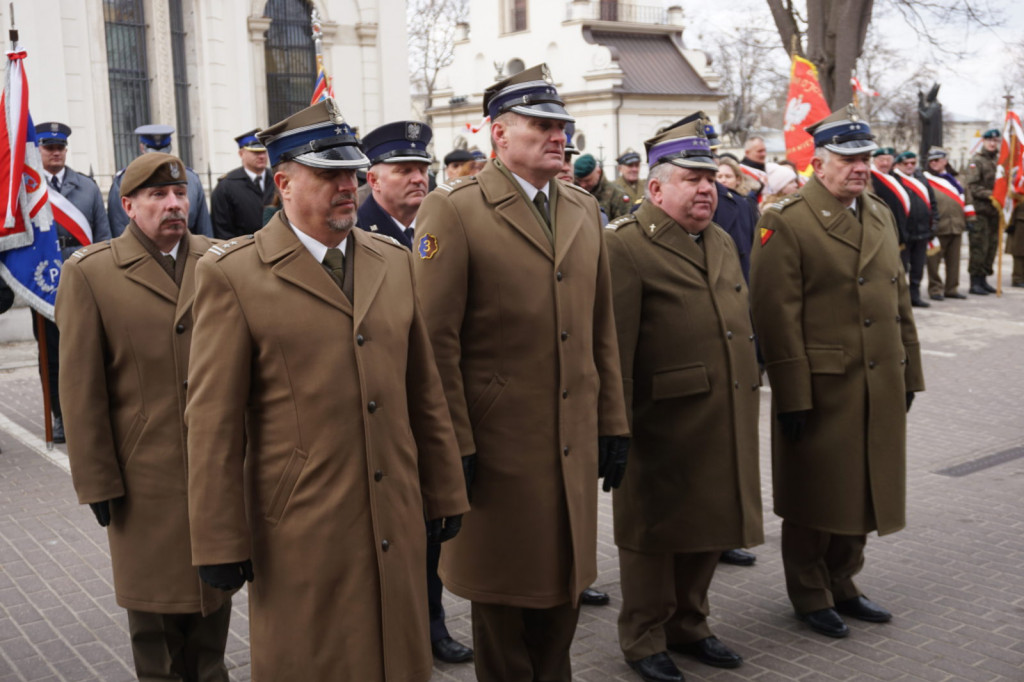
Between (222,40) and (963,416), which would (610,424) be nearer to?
(963,416)

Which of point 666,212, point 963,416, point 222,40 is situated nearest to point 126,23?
point 222,40

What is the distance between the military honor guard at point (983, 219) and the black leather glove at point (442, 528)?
1561 centimetres

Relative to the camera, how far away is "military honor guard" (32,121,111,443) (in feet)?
28.5

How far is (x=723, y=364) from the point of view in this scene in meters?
4.57

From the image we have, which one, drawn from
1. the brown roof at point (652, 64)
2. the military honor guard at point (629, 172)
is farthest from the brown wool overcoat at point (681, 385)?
the brown roof at point (652, 64)

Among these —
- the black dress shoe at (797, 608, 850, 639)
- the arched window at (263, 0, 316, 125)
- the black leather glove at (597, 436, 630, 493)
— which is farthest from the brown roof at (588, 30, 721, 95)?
the black leather glove at (597, 436, 630, 493)

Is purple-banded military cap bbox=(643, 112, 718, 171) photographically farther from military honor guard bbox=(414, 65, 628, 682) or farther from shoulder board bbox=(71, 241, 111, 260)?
shoulder board bbox=(71, 241, 111, 260)

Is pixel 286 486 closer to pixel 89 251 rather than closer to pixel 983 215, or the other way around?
pixel 89 251

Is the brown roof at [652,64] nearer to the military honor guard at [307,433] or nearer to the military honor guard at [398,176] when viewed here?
the military honor guard at [398,176]

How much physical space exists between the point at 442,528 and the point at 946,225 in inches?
578

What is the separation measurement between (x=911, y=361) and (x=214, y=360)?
3445 mm

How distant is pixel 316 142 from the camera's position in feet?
10.3

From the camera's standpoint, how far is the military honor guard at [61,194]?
28.5 feet

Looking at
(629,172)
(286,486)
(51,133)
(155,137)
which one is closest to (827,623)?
(286,486)
